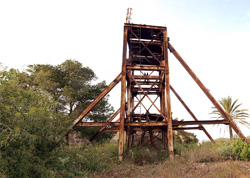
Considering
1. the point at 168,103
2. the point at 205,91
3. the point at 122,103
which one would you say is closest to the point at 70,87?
the point at 122,103

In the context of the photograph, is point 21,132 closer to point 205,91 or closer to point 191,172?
point 191,172

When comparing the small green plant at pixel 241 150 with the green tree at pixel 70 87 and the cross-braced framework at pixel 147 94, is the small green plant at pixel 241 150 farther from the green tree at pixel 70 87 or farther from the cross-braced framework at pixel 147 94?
the green tree at pixel 70 87

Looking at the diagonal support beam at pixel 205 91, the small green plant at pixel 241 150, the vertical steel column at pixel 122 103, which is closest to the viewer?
the small green plant at pixel 241 150

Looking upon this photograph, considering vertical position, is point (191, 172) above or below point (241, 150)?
below

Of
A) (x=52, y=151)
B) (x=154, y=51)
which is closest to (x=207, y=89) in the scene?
(x=154, y=51)

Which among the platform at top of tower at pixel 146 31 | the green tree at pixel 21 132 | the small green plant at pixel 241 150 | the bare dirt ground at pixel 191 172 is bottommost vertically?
the bare dirt ground at pixel 191 172

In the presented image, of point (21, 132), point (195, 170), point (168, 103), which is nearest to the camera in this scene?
point (21, 132)

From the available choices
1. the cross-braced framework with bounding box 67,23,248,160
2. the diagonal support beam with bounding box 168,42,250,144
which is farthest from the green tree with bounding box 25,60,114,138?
the diagonal support beam with bounding box 168,42,250,144

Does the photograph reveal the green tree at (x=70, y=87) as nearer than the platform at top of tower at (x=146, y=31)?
No

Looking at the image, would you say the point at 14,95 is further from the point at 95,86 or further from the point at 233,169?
the point at 95,86

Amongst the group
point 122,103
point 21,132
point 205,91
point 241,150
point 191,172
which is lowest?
point 191,172

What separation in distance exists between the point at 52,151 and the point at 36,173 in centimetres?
100

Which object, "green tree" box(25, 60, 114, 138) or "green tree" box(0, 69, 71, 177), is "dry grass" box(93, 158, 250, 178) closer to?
"green tree" box(0, 69, 71, 177)

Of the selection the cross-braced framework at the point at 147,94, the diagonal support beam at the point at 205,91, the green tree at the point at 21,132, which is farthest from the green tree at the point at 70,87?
the green tree at the point at 21,132
